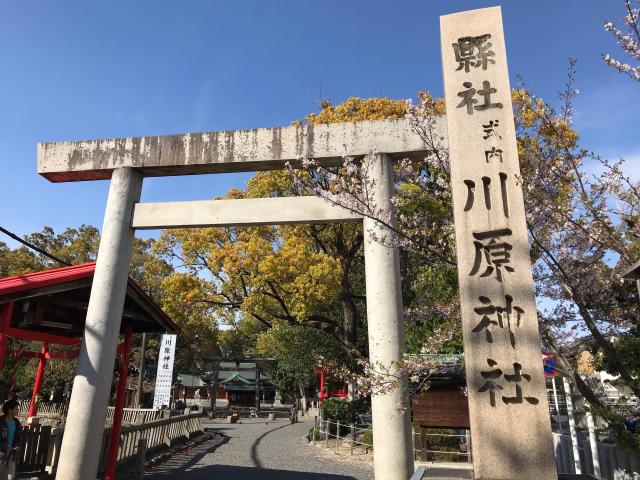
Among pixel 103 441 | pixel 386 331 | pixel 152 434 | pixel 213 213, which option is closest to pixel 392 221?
pixel 386 331

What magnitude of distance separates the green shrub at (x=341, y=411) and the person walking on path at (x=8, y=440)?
10.5 m

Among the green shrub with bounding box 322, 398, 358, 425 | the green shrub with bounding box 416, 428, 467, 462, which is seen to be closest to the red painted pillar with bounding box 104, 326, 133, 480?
the green shrub with bounding box 416, 428, 467, 462

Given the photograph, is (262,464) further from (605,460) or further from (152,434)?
(605,460)

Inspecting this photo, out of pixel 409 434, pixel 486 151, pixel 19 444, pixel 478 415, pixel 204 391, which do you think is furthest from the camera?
pixel 204 391

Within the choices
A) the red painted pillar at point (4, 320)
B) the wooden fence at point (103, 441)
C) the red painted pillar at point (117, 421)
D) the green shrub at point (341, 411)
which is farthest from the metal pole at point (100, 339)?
the green shrub at point (341, 411)

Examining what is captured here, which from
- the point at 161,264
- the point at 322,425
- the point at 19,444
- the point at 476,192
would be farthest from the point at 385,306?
the point at 161,264

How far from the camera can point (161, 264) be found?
73.4 ft

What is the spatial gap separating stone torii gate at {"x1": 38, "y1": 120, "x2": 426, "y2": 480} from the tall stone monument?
1.62 metres

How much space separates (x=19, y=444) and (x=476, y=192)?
747cm

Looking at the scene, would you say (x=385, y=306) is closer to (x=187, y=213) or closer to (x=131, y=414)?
(x=187, y=213)

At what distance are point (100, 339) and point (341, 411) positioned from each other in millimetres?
10731

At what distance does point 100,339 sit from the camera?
→ 6.22 m

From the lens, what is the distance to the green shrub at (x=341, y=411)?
49.3ft

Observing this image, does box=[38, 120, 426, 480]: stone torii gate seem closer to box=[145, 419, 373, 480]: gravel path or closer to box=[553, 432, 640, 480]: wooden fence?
box=[553, 432, 640, 480]: wooden fence
